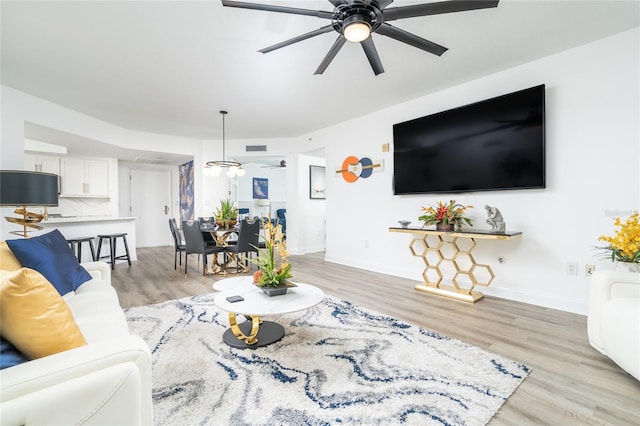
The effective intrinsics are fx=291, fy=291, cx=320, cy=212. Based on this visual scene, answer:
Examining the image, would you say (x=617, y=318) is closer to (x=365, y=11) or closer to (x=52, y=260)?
(x=365, y=11)

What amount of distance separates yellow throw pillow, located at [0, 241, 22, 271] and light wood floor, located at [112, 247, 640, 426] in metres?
1.59

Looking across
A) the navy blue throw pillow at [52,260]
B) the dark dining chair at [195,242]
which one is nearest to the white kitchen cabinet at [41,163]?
the dark dining chair at [195,242]

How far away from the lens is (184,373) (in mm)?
1880

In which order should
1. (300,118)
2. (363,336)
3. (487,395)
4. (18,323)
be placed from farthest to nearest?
(300,118)
(363,336)
(487,395)
(18,323)

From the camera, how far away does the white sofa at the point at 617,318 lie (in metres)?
1.69

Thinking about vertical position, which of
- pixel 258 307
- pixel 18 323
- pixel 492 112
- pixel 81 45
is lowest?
pixel 258 307

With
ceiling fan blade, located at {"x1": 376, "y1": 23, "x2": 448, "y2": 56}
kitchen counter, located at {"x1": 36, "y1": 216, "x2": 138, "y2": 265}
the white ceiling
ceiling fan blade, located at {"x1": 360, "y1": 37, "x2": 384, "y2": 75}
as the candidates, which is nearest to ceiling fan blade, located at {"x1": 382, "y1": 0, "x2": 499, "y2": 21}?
ceiling fan blade, located at {"x1": 376, "y1": 23, "x2": 448, "y2": 56}

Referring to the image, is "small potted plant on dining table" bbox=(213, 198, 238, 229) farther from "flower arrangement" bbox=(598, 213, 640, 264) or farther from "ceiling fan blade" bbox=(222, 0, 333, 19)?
"flower arrangement" bbox=(598, 213, 640, 264)

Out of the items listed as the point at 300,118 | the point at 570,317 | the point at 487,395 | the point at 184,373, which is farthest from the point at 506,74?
the point at 184,373

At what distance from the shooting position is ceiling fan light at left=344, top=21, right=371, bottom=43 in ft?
5.97

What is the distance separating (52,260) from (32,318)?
1.40 metres

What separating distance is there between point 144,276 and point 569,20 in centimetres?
588

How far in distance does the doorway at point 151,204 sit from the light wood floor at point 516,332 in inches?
122

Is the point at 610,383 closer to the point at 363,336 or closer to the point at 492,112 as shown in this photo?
the point at 363,336
